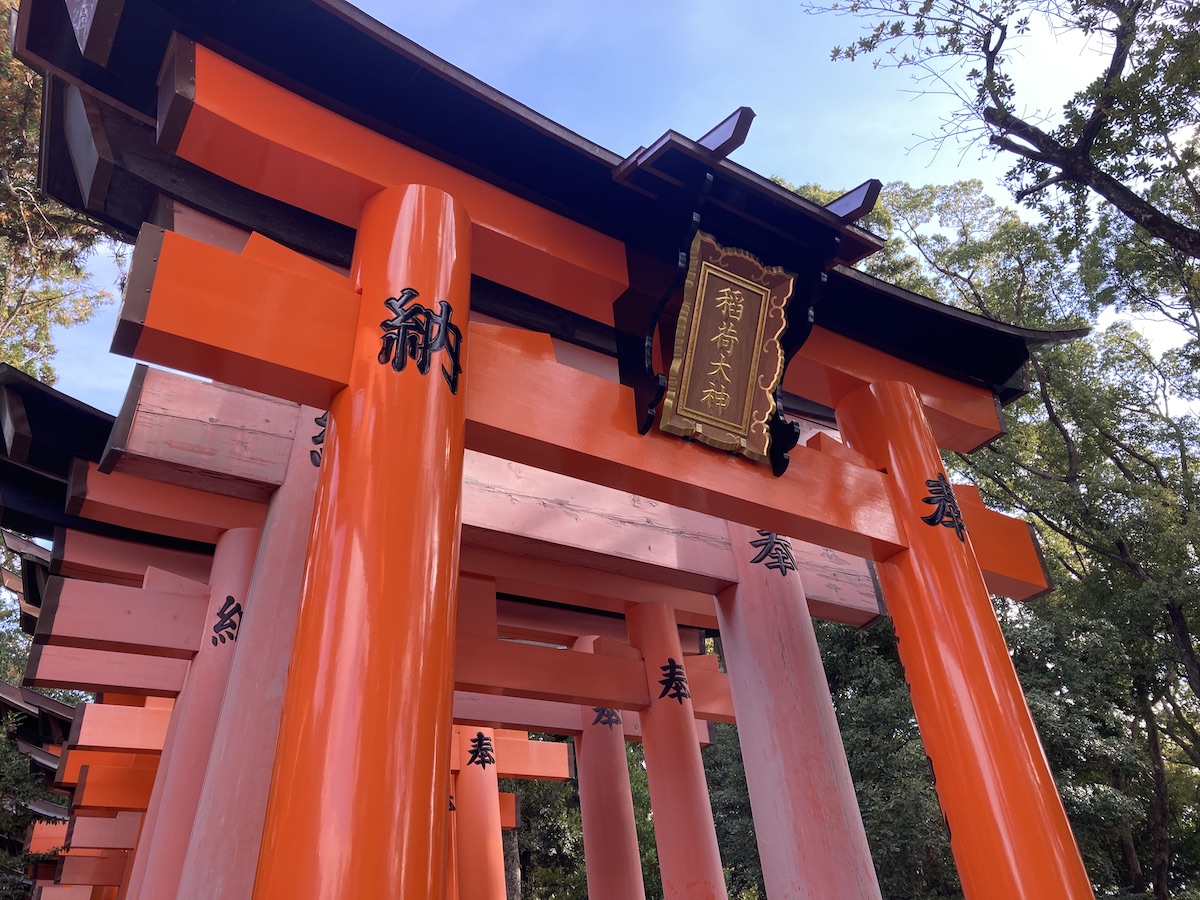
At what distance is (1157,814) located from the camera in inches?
509

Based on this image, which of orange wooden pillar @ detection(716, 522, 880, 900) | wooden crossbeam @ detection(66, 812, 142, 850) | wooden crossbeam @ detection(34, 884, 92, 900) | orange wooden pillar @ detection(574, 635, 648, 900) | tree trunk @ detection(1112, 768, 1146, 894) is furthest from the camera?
wooden crossbeam @ detection(34, 884, 92, 900)

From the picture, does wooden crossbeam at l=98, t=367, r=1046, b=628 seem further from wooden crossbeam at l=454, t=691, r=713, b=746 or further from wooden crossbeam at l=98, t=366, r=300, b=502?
wooden crossbeam at l=454, t=691, r=713, b=746

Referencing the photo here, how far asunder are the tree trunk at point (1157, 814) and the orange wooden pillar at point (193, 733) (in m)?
14.2

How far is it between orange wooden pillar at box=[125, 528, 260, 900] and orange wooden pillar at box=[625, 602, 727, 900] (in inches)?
130

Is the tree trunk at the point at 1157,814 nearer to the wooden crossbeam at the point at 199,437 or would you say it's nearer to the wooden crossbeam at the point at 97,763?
the wooden crossbeam at the point at 97,763

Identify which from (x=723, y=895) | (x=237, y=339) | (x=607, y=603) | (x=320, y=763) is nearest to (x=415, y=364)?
(x=237, y=339)

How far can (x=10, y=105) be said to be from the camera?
9938 millimetres

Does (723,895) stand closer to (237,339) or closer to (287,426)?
(287,426)

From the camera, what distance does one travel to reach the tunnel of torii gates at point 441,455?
2562 mm

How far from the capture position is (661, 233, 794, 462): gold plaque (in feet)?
12.8

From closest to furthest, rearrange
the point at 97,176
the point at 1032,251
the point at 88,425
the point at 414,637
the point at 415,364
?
1. the point at 414,637
2. the point at 415,364
3. the point at 97,176
4. the point at 88,425
5. the point at 1032,251

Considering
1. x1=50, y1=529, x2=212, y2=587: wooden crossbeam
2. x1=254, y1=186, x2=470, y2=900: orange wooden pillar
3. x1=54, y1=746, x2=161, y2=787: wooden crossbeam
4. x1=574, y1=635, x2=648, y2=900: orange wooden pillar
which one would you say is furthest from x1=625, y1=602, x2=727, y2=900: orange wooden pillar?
x1=54, y1=746, x2=161, y2=787: wooden crossbeam

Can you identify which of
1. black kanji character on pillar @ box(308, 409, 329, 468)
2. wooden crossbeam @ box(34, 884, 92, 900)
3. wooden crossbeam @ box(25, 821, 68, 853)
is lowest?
wooden crossbeam @ box(34, 884, 92, 900)

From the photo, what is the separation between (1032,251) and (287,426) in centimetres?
1426
